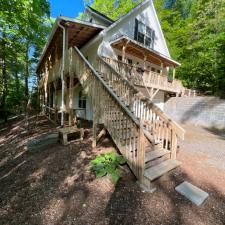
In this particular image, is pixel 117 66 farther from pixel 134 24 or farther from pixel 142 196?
pixel 142 196

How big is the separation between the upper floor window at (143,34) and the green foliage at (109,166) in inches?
449

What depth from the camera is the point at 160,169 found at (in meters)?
3.73

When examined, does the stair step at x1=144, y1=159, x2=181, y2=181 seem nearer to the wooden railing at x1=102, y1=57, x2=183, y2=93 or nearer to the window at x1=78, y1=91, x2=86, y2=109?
the wooden railing at x1=102, y1=57, x2=183, y2=93

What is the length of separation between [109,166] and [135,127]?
1.16 metres

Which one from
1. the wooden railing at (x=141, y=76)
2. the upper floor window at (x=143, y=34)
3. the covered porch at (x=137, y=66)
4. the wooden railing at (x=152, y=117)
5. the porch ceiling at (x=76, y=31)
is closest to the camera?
the wooden railing at (x=152, y=117)

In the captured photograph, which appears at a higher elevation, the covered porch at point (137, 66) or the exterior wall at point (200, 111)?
the covered porch at point (137, 66)

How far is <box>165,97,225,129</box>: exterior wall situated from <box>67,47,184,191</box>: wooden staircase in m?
8.14

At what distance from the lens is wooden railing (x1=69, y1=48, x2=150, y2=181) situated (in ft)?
11.2

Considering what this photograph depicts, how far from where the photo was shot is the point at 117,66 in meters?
8.93

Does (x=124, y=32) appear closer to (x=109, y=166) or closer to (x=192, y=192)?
(x=109, y=166)

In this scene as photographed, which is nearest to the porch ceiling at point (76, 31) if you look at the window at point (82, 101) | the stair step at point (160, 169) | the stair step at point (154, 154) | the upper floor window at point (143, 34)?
the window at point (82, 101)

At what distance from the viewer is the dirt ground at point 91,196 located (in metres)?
2.65

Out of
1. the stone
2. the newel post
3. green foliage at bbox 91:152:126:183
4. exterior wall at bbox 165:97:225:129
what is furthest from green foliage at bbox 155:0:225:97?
green foliage at bbox 91:152:126:183

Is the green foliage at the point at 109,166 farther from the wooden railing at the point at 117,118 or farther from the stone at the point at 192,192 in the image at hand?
the stone at the point at 192,192
